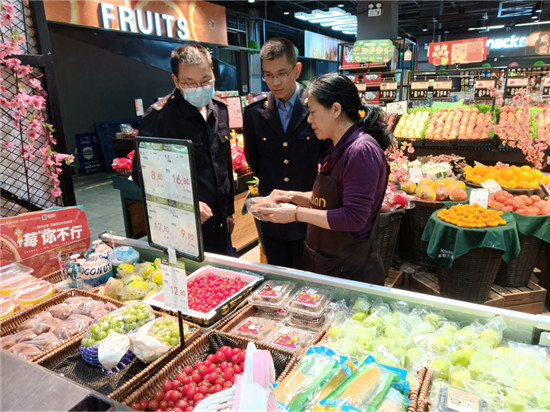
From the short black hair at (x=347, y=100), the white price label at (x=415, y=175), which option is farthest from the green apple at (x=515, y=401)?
the white price label at (x=415, y=175)

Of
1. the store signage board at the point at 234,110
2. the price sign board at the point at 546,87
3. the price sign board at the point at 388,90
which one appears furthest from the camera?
the price sign board at the point at 546,87

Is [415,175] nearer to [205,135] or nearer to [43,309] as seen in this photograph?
[205,135]

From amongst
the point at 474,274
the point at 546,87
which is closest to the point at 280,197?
the point at 474,274

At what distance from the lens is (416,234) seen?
3.79m

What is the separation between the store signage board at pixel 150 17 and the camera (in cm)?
672

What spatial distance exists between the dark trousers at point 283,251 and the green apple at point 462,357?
143cm

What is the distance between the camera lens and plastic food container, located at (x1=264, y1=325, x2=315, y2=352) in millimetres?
1507

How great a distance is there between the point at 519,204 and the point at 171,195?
3.26 meters

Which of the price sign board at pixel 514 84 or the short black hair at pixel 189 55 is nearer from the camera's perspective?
the short black hair at pixel 189 55

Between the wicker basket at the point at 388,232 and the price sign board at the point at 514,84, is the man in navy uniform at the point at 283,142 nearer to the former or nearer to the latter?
the wicker basket at the point at 388,232

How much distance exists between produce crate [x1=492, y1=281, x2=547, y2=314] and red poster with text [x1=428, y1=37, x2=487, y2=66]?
9.52 m

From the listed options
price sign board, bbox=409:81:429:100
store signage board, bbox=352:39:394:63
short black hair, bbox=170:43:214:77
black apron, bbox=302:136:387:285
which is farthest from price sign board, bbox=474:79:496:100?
short black hair, bbox=170:43:214:77

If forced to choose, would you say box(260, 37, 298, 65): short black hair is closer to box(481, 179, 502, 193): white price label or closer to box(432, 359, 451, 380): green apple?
box(432, 359, 451, 380): green apple

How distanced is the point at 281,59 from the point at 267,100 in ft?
1.29
